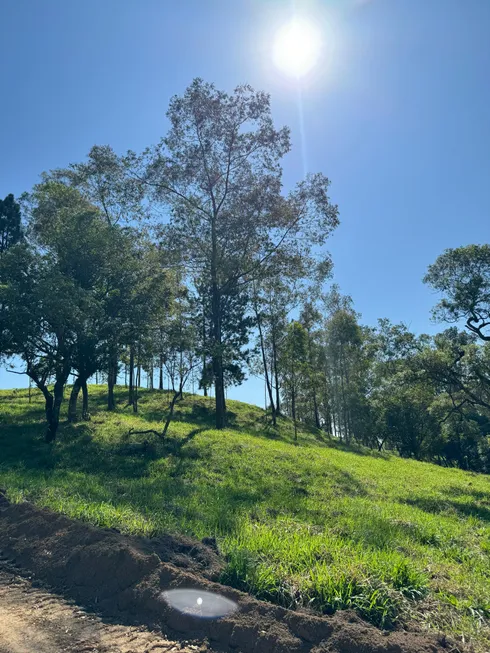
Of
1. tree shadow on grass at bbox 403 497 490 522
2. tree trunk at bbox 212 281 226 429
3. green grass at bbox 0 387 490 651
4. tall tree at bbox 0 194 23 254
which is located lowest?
tree shadow on grass at bbox 403 497 490 522

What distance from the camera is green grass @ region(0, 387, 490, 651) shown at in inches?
182

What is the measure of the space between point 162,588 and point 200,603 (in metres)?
0.54

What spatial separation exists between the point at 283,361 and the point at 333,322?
1032 centimetres

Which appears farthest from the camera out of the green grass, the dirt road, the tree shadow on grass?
the tree shadow on grass

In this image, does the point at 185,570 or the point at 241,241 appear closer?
the point at 185,570

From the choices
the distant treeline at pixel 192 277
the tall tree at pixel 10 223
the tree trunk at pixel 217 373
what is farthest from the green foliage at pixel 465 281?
the tall tree at pixel 10 223

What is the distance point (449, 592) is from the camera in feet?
16.6

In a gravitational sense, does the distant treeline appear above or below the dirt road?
above

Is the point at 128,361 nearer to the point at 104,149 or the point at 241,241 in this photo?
the point at 241,241

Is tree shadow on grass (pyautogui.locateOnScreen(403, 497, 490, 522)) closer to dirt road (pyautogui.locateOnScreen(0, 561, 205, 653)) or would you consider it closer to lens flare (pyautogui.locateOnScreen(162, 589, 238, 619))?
lens flare (pyautogui.locateOnScreen(162, 589, 238, 619))

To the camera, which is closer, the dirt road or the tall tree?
the dirt road

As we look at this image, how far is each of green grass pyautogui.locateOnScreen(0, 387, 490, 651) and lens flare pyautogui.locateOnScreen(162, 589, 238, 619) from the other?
462 millimetres

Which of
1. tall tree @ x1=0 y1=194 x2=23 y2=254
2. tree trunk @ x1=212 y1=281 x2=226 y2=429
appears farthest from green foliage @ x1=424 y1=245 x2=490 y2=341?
tall tree @ x1=0 y1=194 x2=23 y2=254

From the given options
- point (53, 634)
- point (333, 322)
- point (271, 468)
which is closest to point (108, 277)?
point (271, 468)
